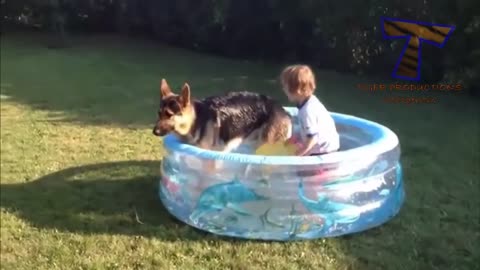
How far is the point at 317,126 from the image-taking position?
5.28 metres

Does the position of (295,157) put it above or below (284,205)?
above

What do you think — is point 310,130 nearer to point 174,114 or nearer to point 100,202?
point 174,114

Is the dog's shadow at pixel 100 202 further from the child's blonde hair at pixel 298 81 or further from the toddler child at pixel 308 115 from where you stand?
the child's blonde hair at pixel 298 81

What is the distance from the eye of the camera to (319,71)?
41.2 ft

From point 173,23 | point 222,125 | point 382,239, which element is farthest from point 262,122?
point 173,23

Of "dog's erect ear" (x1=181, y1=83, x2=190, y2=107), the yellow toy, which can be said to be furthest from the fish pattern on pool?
the yellow toy

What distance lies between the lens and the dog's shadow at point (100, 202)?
5.20m

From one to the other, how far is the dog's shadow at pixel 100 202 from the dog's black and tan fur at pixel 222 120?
715 millimetres

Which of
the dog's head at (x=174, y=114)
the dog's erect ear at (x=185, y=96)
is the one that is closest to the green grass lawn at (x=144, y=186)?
the dog's head at (x=174, y=114)

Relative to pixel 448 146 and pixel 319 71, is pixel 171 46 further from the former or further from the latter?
pixel 448 146

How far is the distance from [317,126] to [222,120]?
858 mm

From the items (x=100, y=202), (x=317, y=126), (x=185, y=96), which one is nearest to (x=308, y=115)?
(x=317, y=126)

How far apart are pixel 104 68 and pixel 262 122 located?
26.7ft

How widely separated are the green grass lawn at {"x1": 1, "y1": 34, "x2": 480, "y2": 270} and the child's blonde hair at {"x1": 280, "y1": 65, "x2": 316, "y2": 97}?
121 cm
